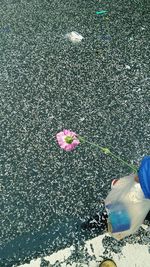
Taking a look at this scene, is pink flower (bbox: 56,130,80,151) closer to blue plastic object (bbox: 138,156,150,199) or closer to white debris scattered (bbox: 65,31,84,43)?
blue plastic object (bbox: 138,156,150,199)

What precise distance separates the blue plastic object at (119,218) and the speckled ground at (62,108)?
164 mm

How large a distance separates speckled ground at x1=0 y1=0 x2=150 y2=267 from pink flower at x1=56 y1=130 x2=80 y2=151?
4cm

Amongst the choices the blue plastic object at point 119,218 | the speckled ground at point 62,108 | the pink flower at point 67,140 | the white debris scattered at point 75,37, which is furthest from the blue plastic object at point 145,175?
the white debris scattered at point 75,37

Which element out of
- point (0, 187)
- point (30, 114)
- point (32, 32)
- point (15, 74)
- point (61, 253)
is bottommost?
point (61, 253)

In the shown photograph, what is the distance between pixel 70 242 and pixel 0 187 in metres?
0.53

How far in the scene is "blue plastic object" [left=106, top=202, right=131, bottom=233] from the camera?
1.85m

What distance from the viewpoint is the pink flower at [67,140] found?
2.31 meters

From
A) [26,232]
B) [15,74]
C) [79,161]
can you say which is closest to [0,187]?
[26,232]

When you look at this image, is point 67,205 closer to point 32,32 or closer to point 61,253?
point 61,253

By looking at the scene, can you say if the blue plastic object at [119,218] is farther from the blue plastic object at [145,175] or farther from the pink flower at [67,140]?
the pink flower at [67,140]

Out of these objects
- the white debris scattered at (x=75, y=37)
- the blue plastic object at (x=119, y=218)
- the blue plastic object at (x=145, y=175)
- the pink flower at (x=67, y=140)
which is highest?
the white debris scattered at (x=75, y=37)

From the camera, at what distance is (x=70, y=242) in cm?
190

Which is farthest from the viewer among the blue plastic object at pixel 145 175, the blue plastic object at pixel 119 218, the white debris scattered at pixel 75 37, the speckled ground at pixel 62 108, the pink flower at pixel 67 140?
the white debris scattered at pixel 75 37

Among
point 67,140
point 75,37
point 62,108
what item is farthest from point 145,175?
point 75,37
